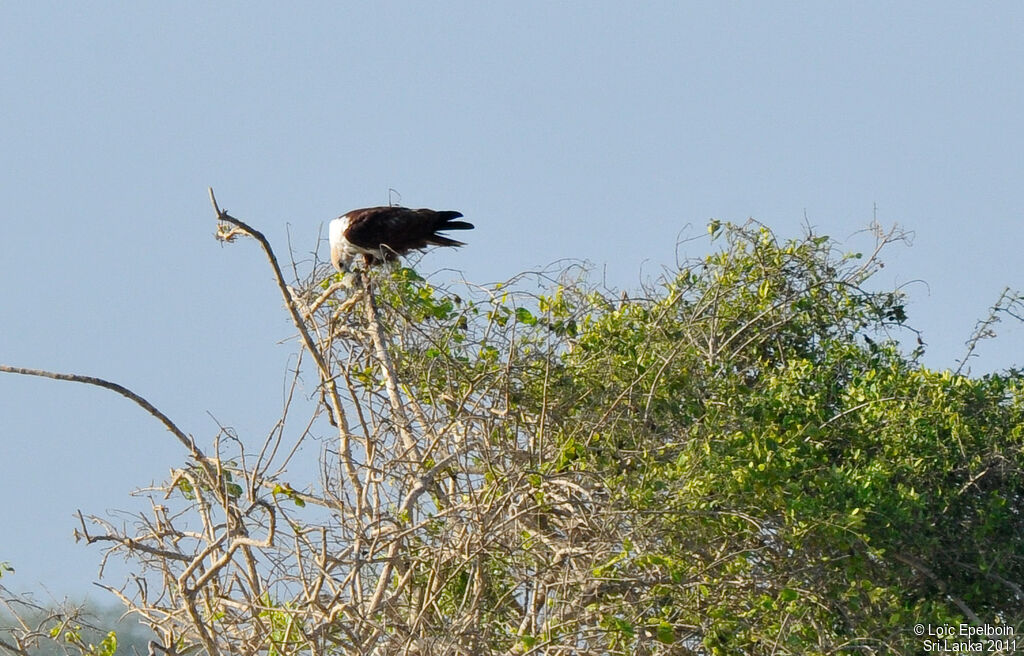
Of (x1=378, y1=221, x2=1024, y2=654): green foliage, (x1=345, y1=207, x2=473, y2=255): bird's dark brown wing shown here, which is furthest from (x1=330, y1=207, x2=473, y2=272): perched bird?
(x1=378, y1=221, x2=1024, y2=654): green foliage

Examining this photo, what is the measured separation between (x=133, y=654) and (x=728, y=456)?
2710mm

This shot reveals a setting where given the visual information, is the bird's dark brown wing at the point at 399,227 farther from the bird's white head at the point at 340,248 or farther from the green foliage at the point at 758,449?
the green foliage at the point at 758,449

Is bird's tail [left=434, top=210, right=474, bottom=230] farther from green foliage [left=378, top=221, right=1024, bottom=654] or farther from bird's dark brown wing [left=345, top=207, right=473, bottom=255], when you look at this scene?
green foliage [left=378, top=221, right=1024, bottom=654]

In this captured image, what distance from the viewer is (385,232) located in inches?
310

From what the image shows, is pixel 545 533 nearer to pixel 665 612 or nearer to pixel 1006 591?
pixel 665 612

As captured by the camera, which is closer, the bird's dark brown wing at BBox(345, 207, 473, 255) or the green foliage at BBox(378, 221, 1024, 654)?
the green foliage at BBox(378, 221, 1024, 654)

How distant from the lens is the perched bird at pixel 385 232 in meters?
7.73

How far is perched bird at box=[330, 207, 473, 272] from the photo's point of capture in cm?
773

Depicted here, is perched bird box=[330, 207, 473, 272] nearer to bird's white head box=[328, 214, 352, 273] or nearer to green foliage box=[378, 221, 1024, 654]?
bird's white head box=[328, 214, 352, 273]

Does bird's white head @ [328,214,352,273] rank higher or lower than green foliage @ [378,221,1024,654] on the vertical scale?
higher

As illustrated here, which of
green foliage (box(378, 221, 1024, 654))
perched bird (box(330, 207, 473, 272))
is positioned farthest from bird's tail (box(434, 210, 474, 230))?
green foliage (box(378, 221, 1024, 654))

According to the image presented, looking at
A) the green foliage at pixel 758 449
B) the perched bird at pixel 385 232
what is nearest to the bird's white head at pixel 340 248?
the perched bird at pixel 385 232

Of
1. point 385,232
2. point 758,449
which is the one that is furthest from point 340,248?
point 758,449

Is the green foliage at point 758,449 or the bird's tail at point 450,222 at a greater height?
the bird's tail at point 450,222
